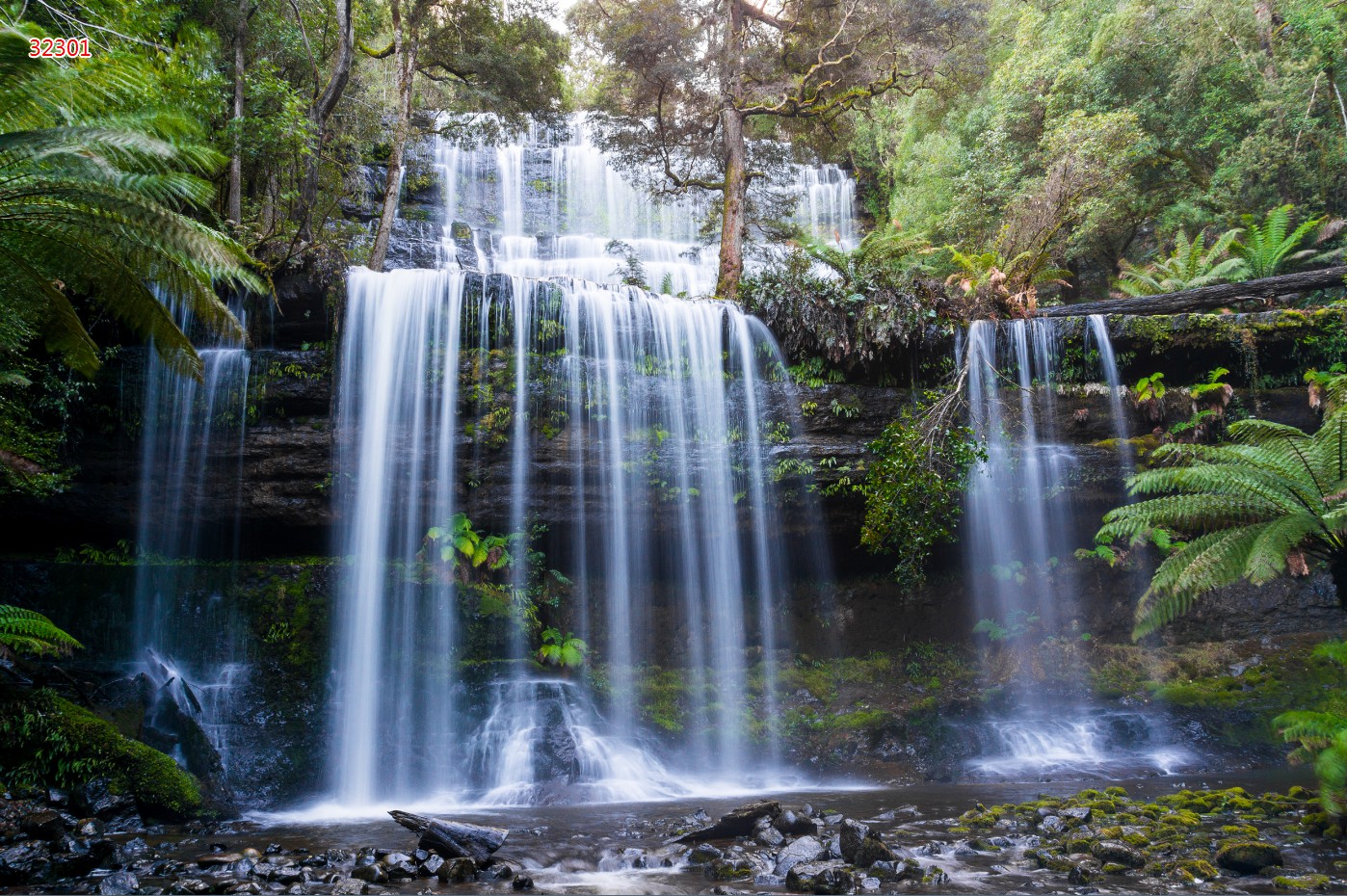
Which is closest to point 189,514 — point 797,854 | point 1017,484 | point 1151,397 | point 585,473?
point 585,473

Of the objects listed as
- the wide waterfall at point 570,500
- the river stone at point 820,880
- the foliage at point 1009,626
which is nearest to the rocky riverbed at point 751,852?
the river stone at point 820,880

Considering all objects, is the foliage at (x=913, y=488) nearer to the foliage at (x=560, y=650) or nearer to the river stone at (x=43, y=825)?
the foliage at (x=560, y=650)

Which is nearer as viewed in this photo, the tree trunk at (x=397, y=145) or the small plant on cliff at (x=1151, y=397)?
the small plant on cliff at (x=1151, y=397)

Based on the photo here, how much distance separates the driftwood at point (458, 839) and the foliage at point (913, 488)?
Answer: 6.32m

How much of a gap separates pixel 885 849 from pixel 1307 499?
5445 millimetres

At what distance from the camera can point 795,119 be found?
1692 cm

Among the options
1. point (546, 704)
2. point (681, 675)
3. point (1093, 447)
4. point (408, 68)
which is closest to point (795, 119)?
point (408, 68)

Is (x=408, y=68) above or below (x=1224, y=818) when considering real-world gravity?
above

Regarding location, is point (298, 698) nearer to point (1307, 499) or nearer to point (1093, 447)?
point (1307, 499)

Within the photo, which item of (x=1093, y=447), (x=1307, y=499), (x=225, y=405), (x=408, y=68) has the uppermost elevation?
(x=408, y=68)

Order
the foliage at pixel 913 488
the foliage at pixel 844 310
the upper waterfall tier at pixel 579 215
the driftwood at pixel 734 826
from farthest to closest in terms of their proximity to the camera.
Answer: the upper waterfall tier at pixel 579 215, the foliage at pixel 844 310, the foliage at pixel 913 488, the driftwood at pixel 734 826

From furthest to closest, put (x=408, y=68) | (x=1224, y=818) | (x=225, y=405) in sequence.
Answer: (x=408, y=68), (x=225, y=405), (x=1224, y=818)

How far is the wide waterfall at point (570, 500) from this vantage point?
1006cm

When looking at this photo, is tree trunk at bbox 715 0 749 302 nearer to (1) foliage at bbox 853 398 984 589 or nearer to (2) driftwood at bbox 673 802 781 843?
(1) foliage at bbox 853 398 984 589
